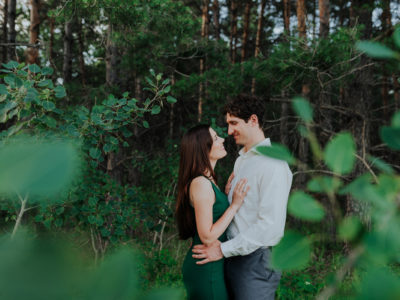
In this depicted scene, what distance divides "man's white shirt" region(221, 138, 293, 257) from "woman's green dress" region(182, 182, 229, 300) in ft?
0.46

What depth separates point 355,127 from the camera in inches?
195

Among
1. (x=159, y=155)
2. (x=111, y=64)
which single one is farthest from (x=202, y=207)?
(x=111, y=64)

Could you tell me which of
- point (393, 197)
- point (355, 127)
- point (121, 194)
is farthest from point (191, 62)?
point (393, 197)

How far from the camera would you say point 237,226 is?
220 centimetres

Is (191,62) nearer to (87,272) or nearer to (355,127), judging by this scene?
(355,127)

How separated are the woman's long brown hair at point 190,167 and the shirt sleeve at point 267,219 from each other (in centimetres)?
42

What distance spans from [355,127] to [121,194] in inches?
145

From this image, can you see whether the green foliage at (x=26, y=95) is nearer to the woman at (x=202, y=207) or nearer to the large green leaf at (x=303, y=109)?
the woman at (x=202, y=207)

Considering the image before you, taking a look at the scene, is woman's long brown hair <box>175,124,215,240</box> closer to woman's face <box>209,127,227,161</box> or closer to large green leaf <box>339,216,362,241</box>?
woman's face <box>209,127,227,161</box>

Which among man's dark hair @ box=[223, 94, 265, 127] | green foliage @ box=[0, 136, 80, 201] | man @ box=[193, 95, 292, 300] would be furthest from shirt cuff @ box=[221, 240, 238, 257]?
green foliage @ box=[0, 136, 80, 201]

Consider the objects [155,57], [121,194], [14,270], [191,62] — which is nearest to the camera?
[14,270]

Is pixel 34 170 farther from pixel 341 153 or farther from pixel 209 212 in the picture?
pixel 209 212

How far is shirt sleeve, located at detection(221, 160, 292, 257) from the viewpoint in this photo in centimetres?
202

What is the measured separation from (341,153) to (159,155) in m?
4.97
